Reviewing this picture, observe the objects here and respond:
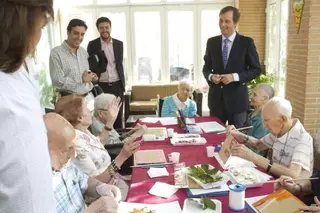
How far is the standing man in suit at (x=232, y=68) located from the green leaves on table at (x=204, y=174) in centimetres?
167

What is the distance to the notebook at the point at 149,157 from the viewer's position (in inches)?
85.3

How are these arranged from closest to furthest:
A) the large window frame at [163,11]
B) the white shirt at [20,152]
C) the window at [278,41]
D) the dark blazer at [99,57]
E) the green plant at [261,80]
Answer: the white shirt at [20,152], the dark blazer at [99,57], the window at [278,41], the green plant at [261,80], the large window frame at [163,11]

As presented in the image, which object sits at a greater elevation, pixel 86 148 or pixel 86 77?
pixel 86 77

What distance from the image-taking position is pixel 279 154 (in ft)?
6.94

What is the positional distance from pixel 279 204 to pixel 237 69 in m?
2.16

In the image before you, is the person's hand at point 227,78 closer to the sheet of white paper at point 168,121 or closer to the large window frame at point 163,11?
the sheet of white paper at point 168,121

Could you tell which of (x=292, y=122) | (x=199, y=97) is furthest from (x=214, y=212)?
(x=199, y=97)

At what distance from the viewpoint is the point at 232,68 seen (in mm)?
3441

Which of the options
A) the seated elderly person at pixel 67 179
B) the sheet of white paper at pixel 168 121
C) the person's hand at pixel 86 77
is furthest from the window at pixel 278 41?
the seated elderly person at pixel 67 179

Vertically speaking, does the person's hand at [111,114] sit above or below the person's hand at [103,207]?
above

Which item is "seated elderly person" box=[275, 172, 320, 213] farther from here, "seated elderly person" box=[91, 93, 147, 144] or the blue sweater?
the blue sweater

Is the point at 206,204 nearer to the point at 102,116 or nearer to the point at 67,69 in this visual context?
the point at 102,116

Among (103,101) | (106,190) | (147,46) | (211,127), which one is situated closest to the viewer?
(106,190)

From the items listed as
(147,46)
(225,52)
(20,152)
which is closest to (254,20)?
(147,46)
